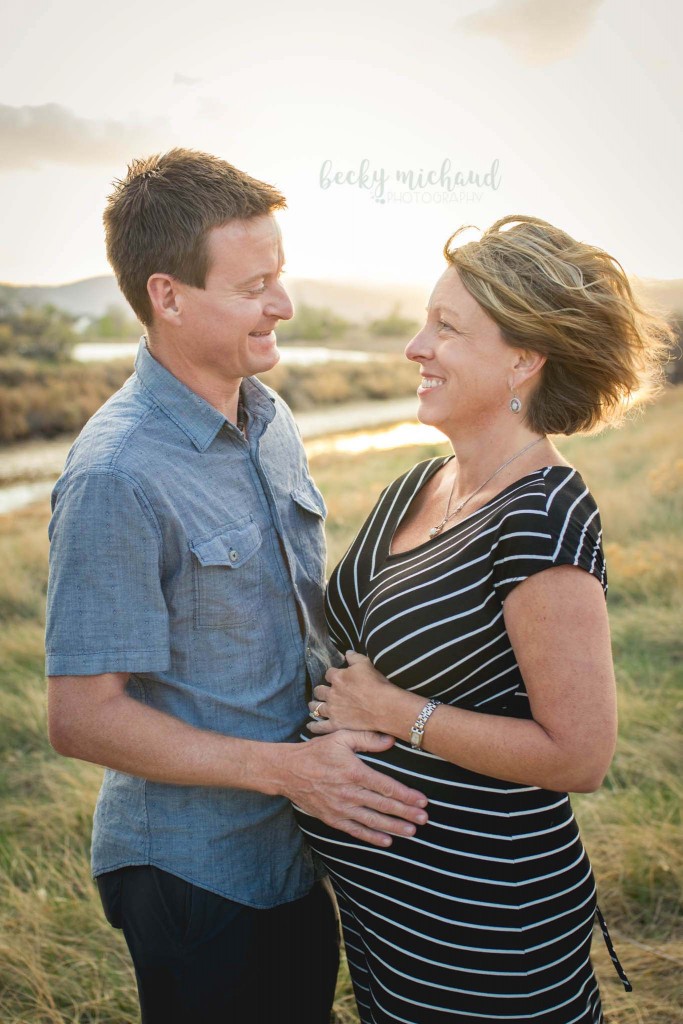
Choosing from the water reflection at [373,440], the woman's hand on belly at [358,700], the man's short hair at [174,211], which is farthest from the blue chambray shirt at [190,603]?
the water reflection at [373,440]

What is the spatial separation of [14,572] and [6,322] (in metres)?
11.9

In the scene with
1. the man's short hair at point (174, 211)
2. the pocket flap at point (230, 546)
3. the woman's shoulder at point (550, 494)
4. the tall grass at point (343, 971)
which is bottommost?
the tall grass at point (343, 971)

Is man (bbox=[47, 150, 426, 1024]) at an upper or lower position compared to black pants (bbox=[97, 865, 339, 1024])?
upper

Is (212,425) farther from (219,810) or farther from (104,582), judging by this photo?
(219,810)

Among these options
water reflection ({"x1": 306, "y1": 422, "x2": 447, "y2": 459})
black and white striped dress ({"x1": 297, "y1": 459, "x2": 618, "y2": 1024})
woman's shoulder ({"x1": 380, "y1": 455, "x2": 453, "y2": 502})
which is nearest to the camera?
black and white striped dress ({"x1": 297, "y1": 459, "x2": 618, "y2": 1024})

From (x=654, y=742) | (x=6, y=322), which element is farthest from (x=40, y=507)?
(x=6, y=322)

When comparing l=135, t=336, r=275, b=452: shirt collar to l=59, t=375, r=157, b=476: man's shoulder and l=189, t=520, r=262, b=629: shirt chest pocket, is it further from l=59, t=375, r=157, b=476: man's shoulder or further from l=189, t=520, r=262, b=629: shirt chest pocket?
l=189, t=520, r=262, b=629: shirt chest pocket

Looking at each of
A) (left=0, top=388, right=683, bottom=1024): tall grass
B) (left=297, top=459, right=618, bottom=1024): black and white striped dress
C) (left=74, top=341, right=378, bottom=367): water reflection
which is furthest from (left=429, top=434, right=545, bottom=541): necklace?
(left=74, top=341, right=378, bottom=367): water reflection

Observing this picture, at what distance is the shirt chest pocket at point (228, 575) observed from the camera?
5.50 ft

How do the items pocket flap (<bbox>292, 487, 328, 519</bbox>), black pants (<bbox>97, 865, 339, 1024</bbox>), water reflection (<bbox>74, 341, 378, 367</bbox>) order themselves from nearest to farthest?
1. black pants (<bbox>97, 865, 339, 1024</bbox>)
2. pocket flap (<bbox>292, 487, 328, 519</bbox>)
3. water reflection (<bbox>74, 341, 378, 367</bbox>)

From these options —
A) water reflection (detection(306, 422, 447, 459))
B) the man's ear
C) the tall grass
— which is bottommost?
water reflection (detection(306, 422, 447, 459))

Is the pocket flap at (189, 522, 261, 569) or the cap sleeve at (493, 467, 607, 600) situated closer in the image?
the cap sleeve at (493, 467, 607, 600)

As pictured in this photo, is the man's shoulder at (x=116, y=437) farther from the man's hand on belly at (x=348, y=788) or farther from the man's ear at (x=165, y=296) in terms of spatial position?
the man's hand on belly at (x=348, y=788)

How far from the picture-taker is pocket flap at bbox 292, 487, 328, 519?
2.02m
